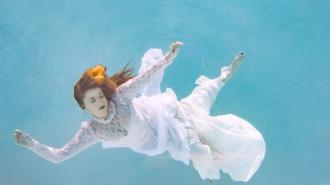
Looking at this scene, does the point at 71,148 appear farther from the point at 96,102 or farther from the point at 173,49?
the point at 173,49

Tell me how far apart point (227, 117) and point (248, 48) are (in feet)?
8.84

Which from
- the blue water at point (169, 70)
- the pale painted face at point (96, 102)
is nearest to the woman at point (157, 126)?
the pale painted face at point (96, 102)

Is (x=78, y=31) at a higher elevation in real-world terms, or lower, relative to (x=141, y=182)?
higher

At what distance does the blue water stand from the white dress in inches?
89.7

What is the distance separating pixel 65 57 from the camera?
673 centimetres

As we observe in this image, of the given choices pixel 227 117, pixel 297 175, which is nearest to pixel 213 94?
pixel 227 117

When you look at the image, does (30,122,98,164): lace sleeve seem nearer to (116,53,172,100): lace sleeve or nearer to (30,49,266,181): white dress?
(30,49,266,181): white dress

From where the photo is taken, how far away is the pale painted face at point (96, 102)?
3772 mm

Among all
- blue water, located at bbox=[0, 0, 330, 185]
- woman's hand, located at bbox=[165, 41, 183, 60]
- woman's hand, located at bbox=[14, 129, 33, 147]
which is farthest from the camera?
blue water, located at bbox=[0, 0, 330, 185]

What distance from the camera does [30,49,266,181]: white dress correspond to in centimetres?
394

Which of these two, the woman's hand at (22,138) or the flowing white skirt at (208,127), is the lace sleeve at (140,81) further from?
the woman's hand at (22,138)

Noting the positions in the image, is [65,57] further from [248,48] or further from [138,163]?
[248,48]

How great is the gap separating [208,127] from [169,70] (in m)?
2.62

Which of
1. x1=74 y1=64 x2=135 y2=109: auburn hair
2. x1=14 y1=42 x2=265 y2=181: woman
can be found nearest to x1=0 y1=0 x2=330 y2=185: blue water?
x1=14 y1=42 x2=265 y2=181: woman
